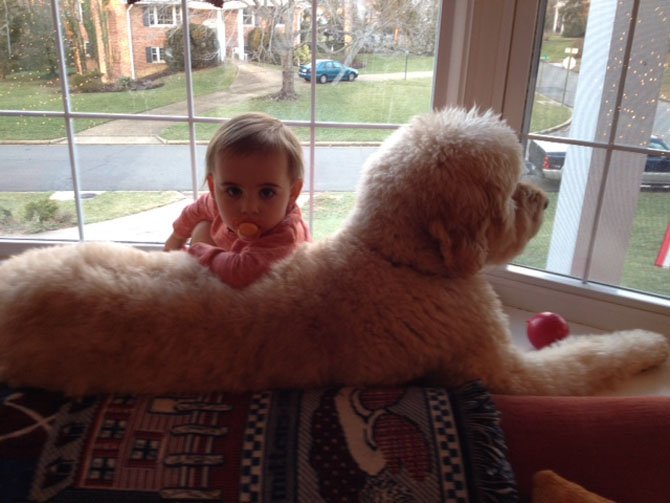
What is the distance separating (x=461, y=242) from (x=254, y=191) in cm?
44

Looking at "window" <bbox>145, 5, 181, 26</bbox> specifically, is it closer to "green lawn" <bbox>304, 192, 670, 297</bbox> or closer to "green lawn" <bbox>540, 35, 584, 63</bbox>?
"green lawn" <bbox>540, 35, 584, 63</bbox>

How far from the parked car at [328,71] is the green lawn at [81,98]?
20 cm

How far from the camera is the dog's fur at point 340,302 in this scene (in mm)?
1015

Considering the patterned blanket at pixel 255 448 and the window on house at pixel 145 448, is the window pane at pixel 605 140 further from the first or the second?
the window on house at pixel 145 448

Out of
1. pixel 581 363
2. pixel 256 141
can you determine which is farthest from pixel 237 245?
pixel 581 363

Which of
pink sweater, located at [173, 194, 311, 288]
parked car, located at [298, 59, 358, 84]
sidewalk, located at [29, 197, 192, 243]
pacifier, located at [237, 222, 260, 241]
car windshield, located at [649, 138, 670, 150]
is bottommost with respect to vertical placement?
sidewalk, located at [29, 197, 192, 243]

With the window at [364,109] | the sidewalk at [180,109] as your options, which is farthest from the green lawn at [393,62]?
the sidewalk at [180,109]

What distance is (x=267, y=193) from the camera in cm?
127

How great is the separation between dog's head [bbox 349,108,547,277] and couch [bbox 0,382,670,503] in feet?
0.87

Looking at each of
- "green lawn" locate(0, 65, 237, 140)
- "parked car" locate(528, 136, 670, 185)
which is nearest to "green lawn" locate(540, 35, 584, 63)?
"parked car" locate(528, 136, 670, 185)

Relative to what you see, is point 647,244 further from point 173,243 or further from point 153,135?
point 153,135

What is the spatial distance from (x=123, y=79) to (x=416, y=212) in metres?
1.03

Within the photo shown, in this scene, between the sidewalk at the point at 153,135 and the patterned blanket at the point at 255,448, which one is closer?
the patterned blanket at the point at 255,448

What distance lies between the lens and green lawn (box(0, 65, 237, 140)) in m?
1.65
